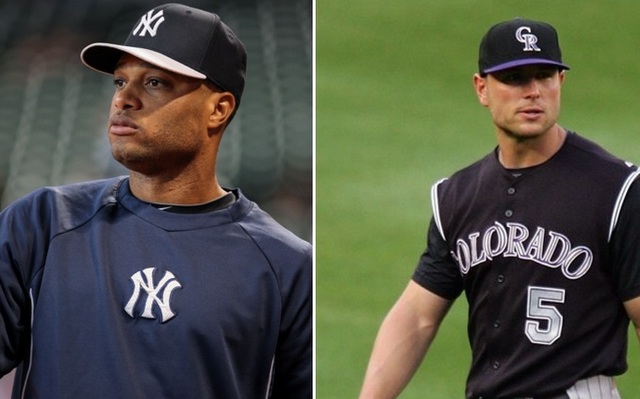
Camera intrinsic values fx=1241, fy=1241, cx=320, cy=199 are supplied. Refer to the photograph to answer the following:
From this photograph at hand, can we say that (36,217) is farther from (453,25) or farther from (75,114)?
(453,25)

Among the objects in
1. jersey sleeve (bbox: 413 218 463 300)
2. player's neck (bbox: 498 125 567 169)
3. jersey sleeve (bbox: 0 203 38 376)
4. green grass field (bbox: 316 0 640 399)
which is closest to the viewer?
jersey sleeve (bbox: 0 203 38 376)

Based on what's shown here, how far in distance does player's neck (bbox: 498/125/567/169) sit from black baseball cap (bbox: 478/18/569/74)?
131 millimetres

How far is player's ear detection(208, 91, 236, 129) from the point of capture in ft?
6.31

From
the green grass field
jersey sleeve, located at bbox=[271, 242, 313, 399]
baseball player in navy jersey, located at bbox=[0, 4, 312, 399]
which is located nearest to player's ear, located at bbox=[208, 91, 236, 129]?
baseball player in navy jersey, located at bbox=[0, 4, 312, 399]

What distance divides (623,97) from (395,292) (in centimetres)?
101

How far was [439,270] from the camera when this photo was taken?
2.46 meters

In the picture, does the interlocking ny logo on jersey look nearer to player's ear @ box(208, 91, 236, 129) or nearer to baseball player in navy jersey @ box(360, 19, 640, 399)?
player's ear @ box(208, 91, 236, 129)

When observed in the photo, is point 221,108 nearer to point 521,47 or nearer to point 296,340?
point 296,340

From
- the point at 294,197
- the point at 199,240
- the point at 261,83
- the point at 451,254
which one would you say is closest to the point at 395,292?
the point at 294,197

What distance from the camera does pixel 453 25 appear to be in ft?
13.2

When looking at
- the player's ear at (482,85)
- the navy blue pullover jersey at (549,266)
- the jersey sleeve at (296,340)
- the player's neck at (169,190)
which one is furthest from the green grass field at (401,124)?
the player's neck at (169,190)

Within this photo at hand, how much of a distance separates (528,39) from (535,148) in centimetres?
20

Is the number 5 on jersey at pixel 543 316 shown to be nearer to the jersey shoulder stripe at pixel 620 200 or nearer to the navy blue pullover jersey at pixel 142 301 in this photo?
the jersey shoulder stripe at pixel 620 200

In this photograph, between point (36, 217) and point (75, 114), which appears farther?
point (75, 114)
